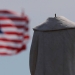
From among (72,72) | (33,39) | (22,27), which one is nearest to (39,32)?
(33,39)

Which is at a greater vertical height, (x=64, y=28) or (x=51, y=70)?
(x=64, y=28)

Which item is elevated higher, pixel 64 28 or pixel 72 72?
pixel 64 28

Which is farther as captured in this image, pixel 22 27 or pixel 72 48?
pixel 22 27

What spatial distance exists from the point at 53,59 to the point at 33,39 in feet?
1.64

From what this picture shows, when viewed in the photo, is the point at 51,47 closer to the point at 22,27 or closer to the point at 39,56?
the point at 39,56

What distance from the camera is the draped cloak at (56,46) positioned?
436 inches

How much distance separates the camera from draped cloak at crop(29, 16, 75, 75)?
1108 cm

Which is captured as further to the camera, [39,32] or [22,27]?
[22,27]

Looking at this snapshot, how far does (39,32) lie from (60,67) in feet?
2.24

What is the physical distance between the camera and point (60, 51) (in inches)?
436

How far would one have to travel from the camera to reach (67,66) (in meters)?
11.1

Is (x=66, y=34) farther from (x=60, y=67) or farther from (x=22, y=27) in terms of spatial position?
(x=22, y=27)

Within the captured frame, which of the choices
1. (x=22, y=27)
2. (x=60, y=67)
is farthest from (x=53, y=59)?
(x=22, y=27)

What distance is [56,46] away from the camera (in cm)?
1109
